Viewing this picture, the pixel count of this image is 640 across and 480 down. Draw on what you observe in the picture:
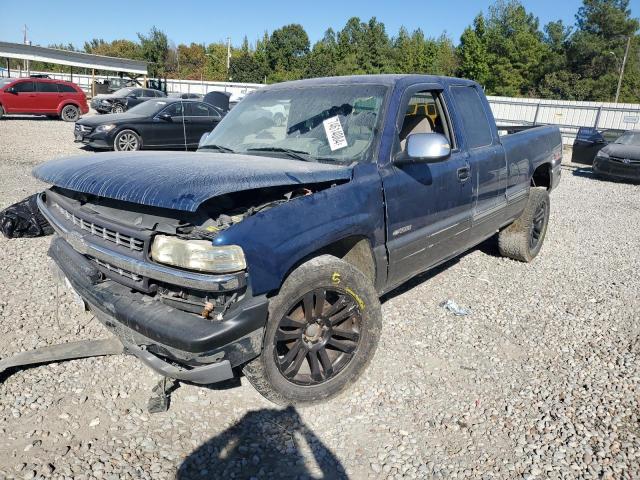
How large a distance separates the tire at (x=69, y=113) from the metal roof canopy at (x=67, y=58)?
39.6 ft

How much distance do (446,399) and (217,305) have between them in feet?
5.41

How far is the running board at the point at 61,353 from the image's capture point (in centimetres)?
303

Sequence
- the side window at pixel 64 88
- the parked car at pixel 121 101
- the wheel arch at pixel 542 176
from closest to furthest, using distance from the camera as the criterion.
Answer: the wheel arch at pixel 542 176, the side window at pixel 64 88, the parked car at pixel 121 101

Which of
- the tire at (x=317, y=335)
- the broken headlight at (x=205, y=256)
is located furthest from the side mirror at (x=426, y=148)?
the broken headlight at (x=205, y=256)

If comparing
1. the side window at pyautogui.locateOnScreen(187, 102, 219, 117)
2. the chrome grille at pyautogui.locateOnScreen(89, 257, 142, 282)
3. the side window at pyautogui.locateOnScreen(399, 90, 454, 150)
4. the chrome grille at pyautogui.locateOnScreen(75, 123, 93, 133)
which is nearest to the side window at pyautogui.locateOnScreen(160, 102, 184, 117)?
the side window at pyautogui.locateOnScreen(187, 102, 219, 117)

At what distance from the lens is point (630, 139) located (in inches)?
539

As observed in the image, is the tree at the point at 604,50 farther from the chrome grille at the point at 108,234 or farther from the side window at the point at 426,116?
the chrome grille at the point at 108,234

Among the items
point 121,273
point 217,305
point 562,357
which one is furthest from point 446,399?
point 121,273

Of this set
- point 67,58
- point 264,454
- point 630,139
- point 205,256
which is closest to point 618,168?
point 630,139

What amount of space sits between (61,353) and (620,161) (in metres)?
13.8

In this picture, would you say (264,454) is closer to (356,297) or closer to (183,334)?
(183,334)

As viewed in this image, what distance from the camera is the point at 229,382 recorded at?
3.20 meters

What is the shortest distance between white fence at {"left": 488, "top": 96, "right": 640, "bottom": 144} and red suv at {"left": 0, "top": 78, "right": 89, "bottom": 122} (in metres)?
17.8

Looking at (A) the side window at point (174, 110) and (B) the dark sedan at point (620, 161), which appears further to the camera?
(A) the side window at point (174, 110)
